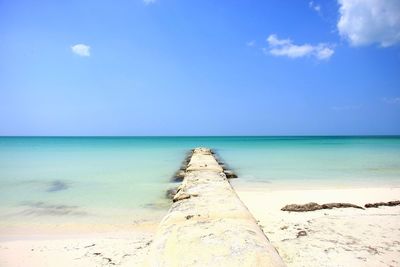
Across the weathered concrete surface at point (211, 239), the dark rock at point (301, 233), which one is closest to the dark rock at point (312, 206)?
the dark rock at point (301, 233)

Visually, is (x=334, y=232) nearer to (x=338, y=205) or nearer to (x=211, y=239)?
(x=338, y=205)

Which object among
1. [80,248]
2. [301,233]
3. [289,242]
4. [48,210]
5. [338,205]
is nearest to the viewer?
[289,242]

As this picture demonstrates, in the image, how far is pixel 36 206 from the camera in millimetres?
5391

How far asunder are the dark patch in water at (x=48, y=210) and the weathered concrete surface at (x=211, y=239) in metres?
2.51

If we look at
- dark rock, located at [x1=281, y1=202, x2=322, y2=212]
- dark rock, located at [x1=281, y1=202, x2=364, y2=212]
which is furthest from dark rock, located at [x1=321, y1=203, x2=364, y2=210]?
dark rock, located at [x1=281, y1=202, x2=322, y2=212]

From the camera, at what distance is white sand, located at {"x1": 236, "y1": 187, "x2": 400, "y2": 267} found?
2730 mm

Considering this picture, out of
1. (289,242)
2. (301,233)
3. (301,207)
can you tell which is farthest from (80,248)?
(301,207)

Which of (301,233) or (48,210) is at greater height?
(301,233)

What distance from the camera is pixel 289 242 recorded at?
3.16 metres

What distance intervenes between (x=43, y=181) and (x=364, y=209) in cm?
814

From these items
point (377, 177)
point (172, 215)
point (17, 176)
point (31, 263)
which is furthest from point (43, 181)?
point (377, 177)

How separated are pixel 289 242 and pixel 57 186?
6.39 metres

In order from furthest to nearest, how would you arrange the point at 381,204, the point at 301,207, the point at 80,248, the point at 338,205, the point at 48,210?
the point at 48,210, the point at 381,204, the point at 338,205, the point at 301,207, the point at 80,248

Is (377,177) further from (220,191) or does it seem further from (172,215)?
(172,215)
